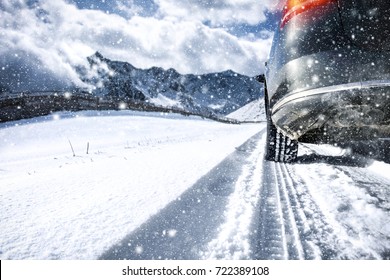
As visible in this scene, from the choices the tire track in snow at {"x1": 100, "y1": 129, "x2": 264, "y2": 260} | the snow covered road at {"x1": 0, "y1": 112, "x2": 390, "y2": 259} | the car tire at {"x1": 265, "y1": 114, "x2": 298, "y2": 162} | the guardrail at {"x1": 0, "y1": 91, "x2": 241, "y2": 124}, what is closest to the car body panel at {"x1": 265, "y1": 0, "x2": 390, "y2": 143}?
the snow covered road at {"x1": 0, "y1": 112, "x2": 390, "y2": 259}

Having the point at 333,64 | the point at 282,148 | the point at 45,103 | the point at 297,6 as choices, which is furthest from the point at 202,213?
the point at 45,103

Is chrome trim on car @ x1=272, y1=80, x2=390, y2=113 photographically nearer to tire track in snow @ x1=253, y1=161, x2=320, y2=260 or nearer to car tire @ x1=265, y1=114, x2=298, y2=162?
tire track in snow @ x1=253, y1=161, x2=320, y2=260

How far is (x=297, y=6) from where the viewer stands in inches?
86.4

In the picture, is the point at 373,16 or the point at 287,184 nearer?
the point at 373,16

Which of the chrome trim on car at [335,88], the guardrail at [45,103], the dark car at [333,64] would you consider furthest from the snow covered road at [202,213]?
the guardrail at [45,103]

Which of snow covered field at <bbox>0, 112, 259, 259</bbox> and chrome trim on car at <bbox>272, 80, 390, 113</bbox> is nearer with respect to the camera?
chrome trim on car at <bbox>272, 80, 390, 113</bbox>

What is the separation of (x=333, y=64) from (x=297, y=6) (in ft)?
1.76

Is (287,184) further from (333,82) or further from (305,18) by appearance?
(305,18)

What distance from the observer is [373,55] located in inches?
72.5

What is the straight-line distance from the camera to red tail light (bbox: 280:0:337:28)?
2.05 meters

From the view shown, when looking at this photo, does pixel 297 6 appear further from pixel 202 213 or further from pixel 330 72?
pixel 202 213

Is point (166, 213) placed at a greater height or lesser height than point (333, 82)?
lesser
